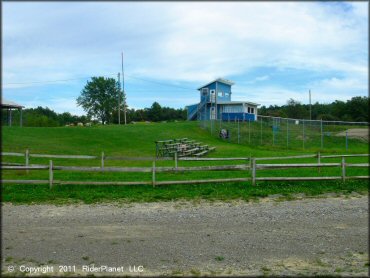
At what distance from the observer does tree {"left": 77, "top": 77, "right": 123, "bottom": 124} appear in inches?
1565

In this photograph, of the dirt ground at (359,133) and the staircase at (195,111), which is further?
the staircase at (195,111)

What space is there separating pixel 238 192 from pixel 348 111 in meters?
6.47

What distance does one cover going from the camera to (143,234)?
5.92 meters

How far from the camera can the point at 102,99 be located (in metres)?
49.3

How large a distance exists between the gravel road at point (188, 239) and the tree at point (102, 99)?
2943 cm

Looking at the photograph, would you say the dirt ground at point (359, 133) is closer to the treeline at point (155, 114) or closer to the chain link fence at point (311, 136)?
the chain link fence at point (311, 136)

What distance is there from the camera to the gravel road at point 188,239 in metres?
4.41

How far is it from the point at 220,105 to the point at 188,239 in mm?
43270

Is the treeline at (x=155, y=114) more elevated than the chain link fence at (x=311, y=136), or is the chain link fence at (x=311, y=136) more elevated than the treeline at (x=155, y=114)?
the treeline at (x=155, y=114)

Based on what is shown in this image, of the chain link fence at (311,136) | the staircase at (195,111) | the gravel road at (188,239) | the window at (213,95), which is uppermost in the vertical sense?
the window at (213,95)

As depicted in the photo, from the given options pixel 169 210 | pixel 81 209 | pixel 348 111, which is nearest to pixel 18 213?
pixel 81 209

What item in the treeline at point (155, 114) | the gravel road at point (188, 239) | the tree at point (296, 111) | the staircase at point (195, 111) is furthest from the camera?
the treeline at point (155, 114)

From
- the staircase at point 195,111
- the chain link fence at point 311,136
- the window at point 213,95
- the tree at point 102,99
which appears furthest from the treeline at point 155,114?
the chain link fence at point 311,136

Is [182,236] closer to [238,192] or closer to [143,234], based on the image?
[143,234]
